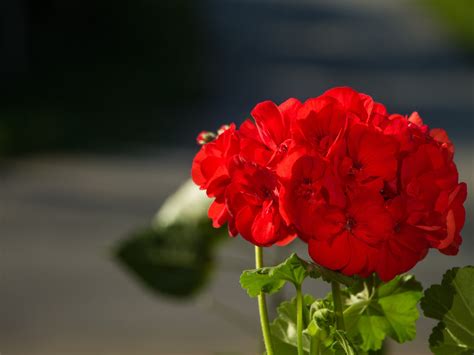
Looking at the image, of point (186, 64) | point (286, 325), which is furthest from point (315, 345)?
point (186, 64)

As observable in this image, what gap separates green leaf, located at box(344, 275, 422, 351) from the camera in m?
1.36

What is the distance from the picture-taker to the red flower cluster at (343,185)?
1.17m

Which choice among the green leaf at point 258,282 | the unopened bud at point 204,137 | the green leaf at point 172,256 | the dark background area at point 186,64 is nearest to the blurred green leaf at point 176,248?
the green leaf at point 172,256

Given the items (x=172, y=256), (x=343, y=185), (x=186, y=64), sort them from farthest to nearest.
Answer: (x=186, y=64) < (x=172, y=256) < (x=343, y=185)

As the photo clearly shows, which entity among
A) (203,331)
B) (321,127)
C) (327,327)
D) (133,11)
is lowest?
(327,327)

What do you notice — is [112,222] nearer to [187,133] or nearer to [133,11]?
[187,133]

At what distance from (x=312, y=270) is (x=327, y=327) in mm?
59

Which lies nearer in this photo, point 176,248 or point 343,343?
point 343,343

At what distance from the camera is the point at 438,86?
38.7ft

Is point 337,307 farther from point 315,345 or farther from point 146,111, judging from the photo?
point 146,111

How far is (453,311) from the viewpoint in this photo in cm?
129

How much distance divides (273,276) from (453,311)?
0.19 meters

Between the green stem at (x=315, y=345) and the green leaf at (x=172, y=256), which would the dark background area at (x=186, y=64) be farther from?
the green stem at (x=315, y=345)

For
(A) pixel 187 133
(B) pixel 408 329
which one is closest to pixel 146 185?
(A) pixel 187 133
